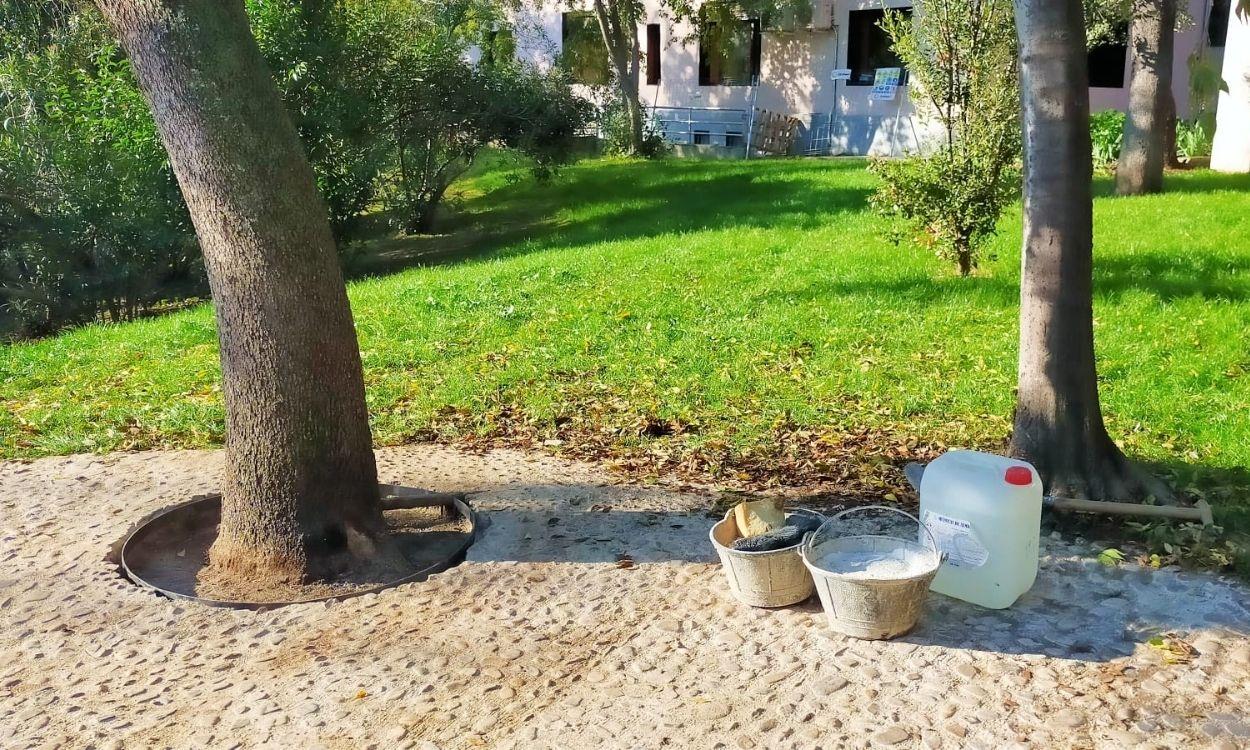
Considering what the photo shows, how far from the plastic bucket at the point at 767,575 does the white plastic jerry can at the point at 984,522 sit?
1.89 ft

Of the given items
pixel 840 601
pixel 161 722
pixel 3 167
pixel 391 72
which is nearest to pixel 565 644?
pixel 840 601

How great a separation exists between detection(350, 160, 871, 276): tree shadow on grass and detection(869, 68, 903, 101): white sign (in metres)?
2.96

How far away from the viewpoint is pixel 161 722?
3.94 metres

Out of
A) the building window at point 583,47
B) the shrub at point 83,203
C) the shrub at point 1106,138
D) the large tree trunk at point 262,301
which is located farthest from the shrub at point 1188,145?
the large tree trunk at point 262,301

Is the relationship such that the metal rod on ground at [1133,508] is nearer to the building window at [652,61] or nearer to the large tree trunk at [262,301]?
the large tree trunk at [262,301]

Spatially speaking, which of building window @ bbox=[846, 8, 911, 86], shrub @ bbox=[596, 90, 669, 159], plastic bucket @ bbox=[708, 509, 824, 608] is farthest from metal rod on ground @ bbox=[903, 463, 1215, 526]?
building window @ bbox=[846, 8, 911, 86]

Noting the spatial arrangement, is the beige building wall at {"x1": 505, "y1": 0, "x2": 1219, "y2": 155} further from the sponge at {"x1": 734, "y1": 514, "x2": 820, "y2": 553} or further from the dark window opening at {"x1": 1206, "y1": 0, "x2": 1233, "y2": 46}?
the sponge at {"x1": 734, "y1": 514, "x2": 820, "y2": 553}

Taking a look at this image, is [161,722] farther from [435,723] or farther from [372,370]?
[372,370]

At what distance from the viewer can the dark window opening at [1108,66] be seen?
2264 cm

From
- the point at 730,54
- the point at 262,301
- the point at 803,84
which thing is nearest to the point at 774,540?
the point at 262,301

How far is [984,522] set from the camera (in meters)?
4.41

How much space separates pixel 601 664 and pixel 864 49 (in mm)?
23236

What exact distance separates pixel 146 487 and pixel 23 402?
3.08m

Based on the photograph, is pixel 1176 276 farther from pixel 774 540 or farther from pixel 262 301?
A: pixel 262 301
